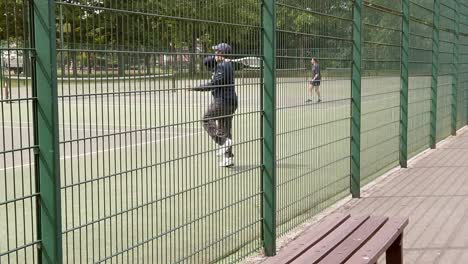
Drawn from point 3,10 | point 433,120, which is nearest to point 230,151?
point 3,10

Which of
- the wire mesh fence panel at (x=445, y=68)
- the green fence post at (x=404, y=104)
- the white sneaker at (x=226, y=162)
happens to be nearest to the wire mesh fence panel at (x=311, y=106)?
the white sneaker at (x=226, y=162)

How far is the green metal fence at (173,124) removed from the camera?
294 centimetres

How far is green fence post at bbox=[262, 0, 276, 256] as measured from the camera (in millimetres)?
5191

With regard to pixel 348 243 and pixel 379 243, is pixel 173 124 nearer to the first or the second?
pixel 348 243

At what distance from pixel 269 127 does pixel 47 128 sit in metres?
2.58

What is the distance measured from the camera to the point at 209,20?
4422 mm

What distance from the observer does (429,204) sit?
24.4 feet

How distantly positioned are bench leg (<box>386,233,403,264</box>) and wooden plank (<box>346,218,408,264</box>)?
0.11 metres

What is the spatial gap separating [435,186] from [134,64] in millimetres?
5848

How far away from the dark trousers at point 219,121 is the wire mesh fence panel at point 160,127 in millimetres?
10

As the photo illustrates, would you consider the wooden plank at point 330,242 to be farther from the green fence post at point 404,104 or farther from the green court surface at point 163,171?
the green fence post at point 404,104

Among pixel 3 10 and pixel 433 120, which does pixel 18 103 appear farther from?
pixel 433 120

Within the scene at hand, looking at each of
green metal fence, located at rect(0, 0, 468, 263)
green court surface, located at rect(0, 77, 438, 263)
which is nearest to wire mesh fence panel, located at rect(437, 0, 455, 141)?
green metal fence, located at rect(0, 0, 468, 263)

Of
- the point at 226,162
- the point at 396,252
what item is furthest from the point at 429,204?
the point at 226,162
